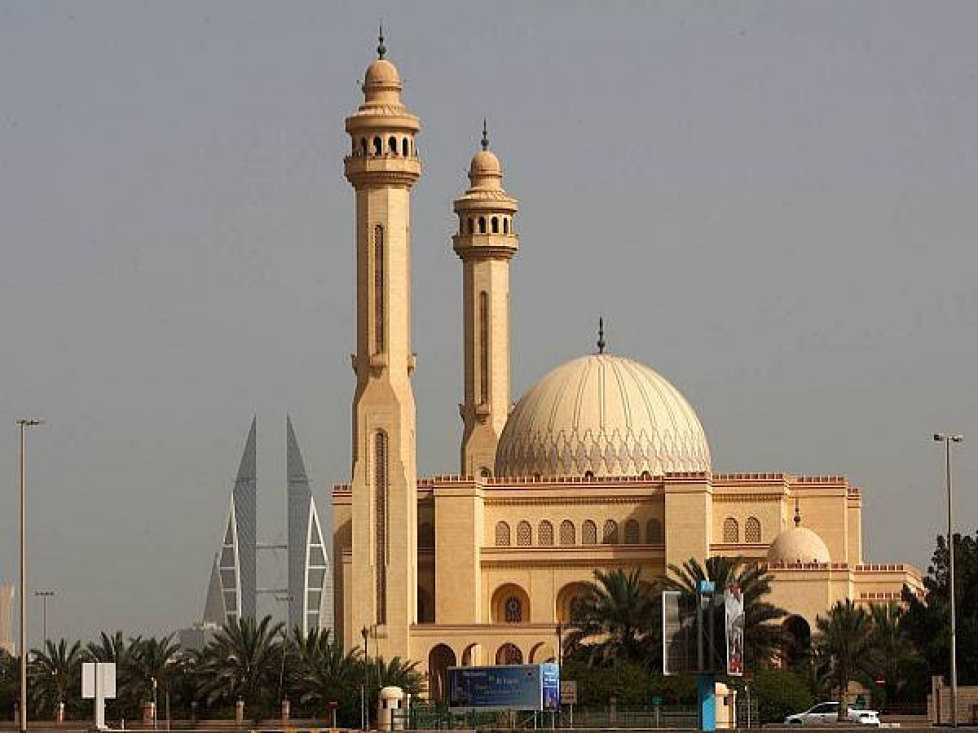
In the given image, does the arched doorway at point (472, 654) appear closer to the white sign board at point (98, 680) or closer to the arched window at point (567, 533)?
the arched window at point (567, 533)

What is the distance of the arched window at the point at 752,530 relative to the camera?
298 feet

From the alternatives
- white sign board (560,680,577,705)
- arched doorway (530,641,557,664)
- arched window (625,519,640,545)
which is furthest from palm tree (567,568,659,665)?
arched window (625,519,640,545)

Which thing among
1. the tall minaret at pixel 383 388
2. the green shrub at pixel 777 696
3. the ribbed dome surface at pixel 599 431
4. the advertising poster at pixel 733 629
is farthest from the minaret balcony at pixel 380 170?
the advertising poster at pixel 733 629

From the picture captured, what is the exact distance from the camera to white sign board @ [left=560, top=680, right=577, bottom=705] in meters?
66.6

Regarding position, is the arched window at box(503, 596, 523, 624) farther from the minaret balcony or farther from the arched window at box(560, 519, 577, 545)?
the minaret balcony

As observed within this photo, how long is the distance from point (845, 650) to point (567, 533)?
16089mm

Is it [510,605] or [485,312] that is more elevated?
[485,312]

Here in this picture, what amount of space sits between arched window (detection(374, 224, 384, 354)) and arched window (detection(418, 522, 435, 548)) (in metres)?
7.08

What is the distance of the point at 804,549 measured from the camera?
286 ft

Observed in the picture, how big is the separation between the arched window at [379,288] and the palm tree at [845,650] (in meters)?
16.1

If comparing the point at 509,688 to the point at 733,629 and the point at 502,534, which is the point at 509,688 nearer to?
the point at 502,534

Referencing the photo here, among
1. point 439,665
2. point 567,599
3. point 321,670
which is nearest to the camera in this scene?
point 321,670

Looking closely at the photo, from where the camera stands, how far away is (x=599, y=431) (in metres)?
93.9

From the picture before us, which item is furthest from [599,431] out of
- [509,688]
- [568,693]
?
[568,693]
